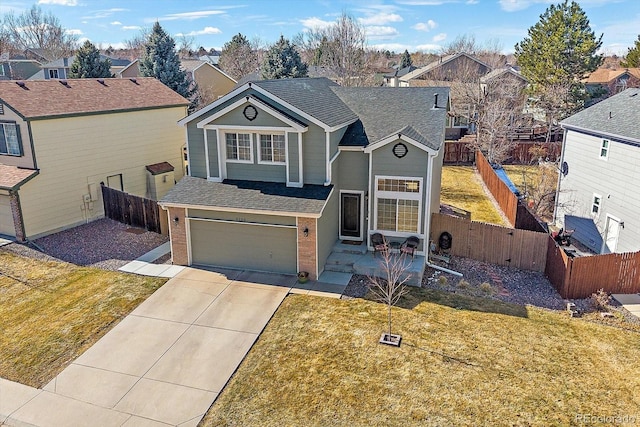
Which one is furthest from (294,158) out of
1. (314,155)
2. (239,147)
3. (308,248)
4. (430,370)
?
(430,370)

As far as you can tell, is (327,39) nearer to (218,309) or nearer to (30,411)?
(218,309)

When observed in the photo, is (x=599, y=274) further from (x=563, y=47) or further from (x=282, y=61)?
(x=282, y=61)

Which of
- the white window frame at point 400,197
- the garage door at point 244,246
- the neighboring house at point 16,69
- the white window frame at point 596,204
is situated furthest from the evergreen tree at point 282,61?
the neighboring house at point 16,69

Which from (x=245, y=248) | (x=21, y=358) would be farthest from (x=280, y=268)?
(x=21, y=358)

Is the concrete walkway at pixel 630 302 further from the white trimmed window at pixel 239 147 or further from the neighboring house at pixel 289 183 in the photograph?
the white trimmed window at pixel 239 147

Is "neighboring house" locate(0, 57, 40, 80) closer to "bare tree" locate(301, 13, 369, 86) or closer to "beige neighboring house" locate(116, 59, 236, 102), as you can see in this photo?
"beige neighboring house" locate(116, 59, 236, 102)

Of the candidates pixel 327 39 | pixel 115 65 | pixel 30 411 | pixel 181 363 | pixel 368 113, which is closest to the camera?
pixel 30 411
